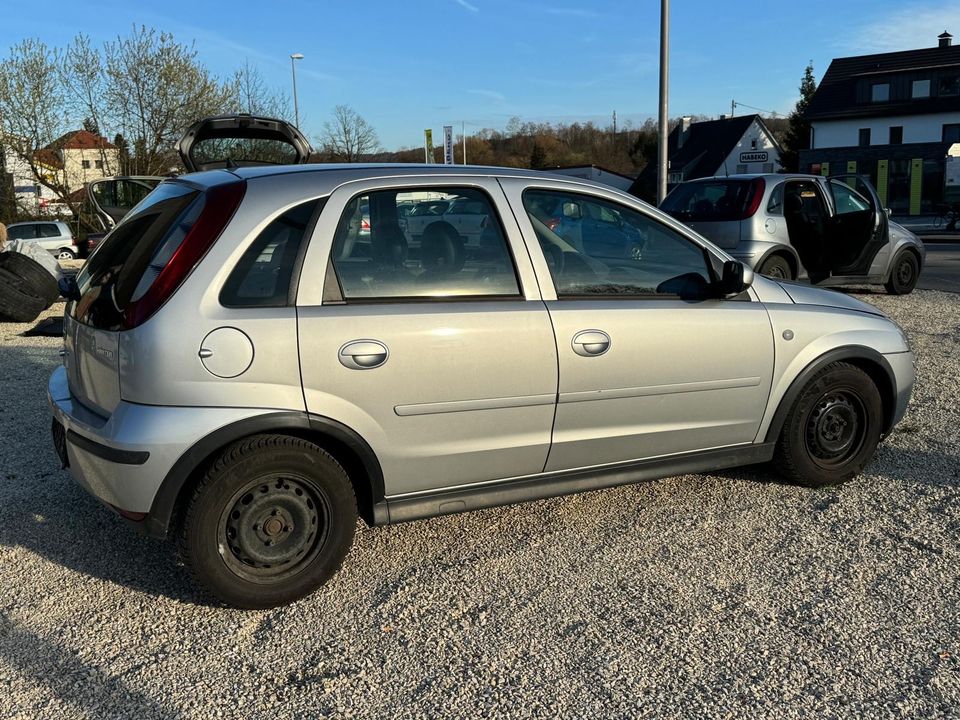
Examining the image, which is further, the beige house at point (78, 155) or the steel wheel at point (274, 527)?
the beige house at point (78, 155)

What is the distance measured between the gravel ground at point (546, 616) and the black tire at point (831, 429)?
0.12m

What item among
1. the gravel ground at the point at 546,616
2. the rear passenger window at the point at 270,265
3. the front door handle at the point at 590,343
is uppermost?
the rear passenger window at the point at 270,265

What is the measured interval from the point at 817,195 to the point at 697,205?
1.51m

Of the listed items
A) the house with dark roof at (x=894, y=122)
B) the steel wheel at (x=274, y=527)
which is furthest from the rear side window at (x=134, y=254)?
the house with dark roof at (x=894, y=122)

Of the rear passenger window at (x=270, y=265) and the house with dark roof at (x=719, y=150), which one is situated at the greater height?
the house with dark roof at (x=719, y=150)

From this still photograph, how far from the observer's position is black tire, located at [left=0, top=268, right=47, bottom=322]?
10586mm

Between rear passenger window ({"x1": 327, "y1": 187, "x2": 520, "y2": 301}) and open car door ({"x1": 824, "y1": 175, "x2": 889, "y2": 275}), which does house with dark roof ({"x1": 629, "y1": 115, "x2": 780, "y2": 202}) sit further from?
rear passenger window ({"x1": 327, "y1": 187, "x2": 520, "y2": 301})

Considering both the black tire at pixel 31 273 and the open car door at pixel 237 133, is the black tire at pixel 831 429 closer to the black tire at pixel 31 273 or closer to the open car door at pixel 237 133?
the open car door at pixel 237 133

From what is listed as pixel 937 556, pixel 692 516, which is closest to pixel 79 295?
pixel 692 516

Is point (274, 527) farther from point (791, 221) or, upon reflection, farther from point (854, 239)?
point (854, 239)

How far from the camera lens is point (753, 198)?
10094 millimetres

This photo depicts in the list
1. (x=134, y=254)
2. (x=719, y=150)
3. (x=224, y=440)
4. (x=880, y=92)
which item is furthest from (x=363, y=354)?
(x=719, y=150)

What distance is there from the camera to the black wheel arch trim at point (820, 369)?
4.25 m

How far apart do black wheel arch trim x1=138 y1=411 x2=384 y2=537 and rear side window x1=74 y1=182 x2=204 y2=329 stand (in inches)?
22.5
